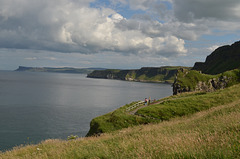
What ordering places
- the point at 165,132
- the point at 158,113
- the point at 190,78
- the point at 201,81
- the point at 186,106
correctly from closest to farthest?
the point at 165,132
the point at 158,113
the point at 186,106
the point at 201,81
the point at 190,78

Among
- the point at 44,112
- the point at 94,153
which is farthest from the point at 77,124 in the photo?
the point at 94,153

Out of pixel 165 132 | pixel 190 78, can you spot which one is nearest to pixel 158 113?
pixel 165 132

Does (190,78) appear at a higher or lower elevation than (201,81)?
higher

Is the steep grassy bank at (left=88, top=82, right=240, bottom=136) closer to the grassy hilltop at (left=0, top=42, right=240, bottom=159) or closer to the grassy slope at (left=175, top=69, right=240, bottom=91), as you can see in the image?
the grassy hilltop at (left=0, top=42, right=240, bottom=159)

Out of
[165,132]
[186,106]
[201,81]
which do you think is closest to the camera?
[165,132]

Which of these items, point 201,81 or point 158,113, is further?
point 201,81

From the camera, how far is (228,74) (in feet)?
407

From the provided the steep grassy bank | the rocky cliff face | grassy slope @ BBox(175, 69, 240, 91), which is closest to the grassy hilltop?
the steep grassy bank

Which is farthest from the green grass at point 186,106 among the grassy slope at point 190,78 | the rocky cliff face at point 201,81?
the grassy slope at point 190,78

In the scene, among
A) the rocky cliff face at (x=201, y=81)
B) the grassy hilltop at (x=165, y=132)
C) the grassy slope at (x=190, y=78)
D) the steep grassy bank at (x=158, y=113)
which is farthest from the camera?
the grassy slope at (x=190, y=78)

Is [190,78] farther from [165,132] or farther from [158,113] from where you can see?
[165,132]

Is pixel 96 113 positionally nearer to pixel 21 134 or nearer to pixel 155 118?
pixel 21 134

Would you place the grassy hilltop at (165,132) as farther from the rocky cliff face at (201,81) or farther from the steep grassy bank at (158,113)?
the rocky cliff face at (201,81)

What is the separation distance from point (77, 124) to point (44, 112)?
2354cm
